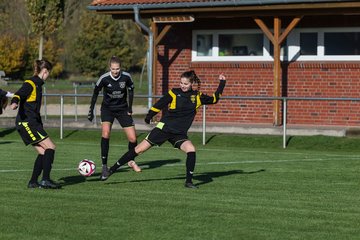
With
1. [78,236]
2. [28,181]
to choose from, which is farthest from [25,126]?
[78,236]

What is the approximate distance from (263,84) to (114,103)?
36.7 ft

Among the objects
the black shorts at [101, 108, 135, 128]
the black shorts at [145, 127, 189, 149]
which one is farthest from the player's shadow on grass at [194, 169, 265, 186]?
the black shorts at [101, 108, 135, 128]

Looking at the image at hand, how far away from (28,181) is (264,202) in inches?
155

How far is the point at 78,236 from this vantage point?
9.50 m

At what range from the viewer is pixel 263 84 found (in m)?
26.8

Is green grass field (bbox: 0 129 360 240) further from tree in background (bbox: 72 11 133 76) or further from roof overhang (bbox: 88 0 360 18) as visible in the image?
tree in background (bbox: 72 11 133 76)

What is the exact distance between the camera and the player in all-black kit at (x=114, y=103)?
15.8 m

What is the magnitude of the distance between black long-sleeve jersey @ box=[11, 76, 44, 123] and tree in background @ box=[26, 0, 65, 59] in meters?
48.1

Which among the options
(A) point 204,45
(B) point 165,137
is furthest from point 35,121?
(A) point 204,45

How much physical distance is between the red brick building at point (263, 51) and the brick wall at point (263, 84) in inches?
1.0

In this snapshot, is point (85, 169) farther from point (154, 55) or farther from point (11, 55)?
point (11, 55)

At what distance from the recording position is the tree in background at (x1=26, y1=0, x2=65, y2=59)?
2405 inches

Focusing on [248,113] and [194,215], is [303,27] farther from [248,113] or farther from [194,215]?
[194,215]

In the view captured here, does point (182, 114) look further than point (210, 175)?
No
